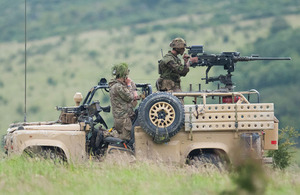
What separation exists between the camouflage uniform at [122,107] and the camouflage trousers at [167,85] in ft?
2.91

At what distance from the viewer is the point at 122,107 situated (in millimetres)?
13133

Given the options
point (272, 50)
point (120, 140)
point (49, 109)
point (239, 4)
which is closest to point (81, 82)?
point (49, 109)

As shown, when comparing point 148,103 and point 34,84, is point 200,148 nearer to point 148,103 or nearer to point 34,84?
point 148,103

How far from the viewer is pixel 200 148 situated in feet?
41.6

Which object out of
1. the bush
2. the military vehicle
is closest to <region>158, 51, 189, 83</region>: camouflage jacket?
the military vehicle

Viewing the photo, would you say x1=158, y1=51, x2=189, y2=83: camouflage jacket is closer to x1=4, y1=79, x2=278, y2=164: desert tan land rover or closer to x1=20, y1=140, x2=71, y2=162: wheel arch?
x1=4, y1=79, x2=278, y2=164: desert tan land rover

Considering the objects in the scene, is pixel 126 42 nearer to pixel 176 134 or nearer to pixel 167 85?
pixel 167 85

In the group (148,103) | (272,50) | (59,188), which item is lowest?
(59,188)

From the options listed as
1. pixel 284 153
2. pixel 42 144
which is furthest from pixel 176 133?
pixel 284 153

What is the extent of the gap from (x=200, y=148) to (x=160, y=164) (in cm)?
75

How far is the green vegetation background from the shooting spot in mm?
72000

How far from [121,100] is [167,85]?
3.56ft

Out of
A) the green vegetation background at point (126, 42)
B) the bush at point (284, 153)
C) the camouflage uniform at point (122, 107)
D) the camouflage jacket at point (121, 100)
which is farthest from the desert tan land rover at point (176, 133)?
the green vegetation background at point (126, 42)

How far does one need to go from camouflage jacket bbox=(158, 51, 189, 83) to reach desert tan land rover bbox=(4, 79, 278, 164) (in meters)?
0.89
